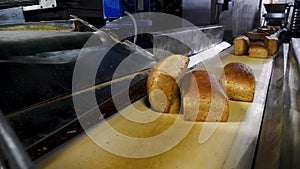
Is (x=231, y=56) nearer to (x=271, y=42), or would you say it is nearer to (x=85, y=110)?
(x=271, y=42)

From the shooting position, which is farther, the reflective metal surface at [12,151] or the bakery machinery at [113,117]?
the bakery machinery at [113,117]

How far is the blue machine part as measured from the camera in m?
1.48

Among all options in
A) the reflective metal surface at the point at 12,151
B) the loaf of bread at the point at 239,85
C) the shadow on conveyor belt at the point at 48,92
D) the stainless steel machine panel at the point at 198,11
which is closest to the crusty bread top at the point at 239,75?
the loaf of bread at the point at 239,85

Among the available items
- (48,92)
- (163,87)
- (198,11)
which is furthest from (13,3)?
(198,11)

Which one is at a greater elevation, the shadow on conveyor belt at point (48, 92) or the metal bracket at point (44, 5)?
the metal bracket at point (44, 5)

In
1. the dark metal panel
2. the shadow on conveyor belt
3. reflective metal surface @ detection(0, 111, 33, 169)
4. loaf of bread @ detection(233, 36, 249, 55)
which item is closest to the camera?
reflective metal surface @ detection(0, 111, 33, 169)

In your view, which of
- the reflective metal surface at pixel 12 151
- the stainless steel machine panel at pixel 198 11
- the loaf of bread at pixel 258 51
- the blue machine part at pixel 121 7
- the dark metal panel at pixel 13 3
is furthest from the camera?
the stainless steel machine panel at pixel 198 11

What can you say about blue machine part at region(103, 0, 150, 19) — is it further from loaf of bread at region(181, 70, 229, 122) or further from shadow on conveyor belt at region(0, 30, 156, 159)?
loaf of bread at region(181, 70, 229, 122)

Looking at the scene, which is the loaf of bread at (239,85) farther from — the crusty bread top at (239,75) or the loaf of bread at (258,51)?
the loaf of bread at (258,51)

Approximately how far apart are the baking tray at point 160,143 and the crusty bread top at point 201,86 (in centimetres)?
9

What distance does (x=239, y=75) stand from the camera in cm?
92

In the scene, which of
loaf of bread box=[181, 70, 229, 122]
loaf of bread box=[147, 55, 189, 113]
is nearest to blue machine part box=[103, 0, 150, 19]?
loaf of bread box=[147, 55, 189, 113]

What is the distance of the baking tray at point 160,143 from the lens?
1.71 feet

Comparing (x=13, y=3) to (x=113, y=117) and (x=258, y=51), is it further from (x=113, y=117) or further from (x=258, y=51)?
(x=258, y=51)
